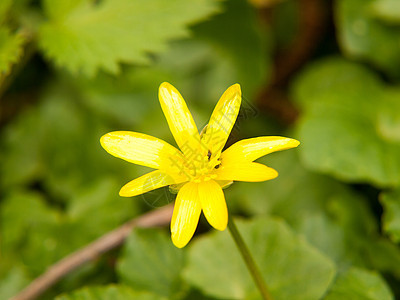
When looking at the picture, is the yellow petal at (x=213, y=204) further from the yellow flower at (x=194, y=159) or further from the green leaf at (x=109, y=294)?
the green leaf at (x=109, y=294)

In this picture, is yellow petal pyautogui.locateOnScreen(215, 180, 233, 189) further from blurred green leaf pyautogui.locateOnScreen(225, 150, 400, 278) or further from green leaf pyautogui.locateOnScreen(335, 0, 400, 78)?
green leaf pyautogui.locateOnScreen(335, 0, 400, 78)

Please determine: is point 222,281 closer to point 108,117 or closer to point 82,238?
point 82,238

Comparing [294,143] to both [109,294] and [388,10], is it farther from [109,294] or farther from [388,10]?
[388,10]

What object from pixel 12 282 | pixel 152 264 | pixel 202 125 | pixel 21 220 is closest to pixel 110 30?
pixel 202 125

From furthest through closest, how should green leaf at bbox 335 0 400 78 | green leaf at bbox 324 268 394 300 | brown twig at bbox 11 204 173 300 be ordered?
1. green leaf at bbox 335 0 400 78
2. brown twig at bbox 11 204 173 300
3. green leaf at bbox 324 268 394 300

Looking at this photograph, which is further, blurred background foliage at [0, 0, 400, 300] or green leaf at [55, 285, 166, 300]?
blurred background foliage at [0, 0, 400, 300]

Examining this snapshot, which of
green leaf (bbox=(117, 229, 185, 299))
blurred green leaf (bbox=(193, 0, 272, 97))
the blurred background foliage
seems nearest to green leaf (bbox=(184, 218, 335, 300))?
the blurred background foliage

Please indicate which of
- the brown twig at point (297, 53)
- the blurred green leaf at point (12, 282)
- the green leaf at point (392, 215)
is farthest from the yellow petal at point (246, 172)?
the brown twig at point (297, 53)
